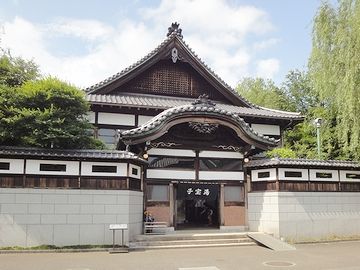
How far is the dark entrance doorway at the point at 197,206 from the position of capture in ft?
59.3

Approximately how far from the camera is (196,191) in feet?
59.5

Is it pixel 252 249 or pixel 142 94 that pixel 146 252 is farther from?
pixel 142 94

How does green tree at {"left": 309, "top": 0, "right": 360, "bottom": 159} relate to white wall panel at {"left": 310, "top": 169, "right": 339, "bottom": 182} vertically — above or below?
above

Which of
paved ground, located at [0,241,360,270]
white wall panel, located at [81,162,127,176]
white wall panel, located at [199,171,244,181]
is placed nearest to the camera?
paved ground, located at [0,241,360,270]

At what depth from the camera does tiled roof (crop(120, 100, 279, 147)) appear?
16109mm

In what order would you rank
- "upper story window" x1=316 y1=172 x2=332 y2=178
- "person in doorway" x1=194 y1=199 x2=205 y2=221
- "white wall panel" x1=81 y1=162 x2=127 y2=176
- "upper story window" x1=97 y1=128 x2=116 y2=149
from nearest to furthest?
"white wall panel" x1=81 y1=162 x2=127 y2=176, "upper story window" x1=316 y1=172 x2=332 y2=178, "upper story window" x1=97 y1=128 x2=116 y2=149, "person in doorway" x1=194 y1=199 x2=205 y2=221

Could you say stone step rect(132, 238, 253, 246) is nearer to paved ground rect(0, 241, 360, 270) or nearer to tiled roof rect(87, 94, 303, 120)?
paved ground rect(0, 241, 360, 270)

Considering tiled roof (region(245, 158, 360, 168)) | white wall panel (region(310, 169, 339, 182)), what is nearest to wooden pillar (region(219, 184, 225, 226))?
tiled roof (region(245, 158, 360, 168))

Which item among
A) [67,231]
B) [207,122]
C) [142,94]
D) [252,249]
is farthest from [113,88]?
[252,249]

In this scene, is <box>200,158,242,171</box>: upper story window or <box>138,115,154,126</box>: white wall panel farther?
<box>138,115,154,126</box>: white wall panel

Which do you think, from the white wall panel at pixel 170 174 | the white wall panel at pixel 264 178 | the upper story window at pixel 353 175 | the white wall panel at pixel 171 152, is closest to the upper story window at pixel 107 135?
the white wall panel at pixel 171 152

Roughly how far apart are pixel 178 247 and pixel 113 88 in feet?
34.3

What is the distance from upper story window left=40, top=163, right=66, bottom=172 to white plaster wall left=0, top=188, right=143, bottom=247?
758 mm

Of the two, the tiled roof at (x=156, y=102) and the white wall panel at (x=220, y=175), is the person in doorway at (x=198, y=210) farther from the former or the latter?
the tiled roof at (x=156, y=102)
